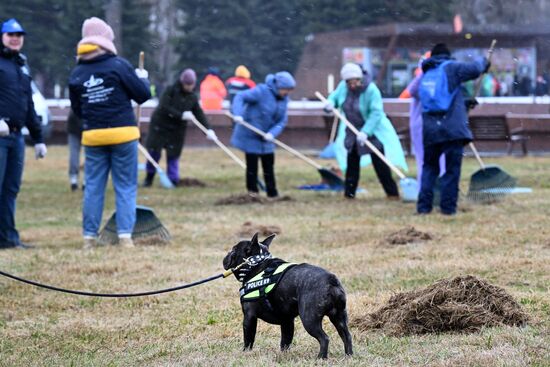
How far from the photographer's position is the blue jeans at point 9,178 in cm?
1102

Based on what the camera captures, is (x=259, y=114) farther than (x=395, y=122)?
No

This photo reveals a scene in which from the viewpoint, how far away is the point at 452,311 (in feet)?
22.0

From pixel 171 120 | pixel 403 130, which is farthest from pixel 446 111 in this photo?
pixel 403 130

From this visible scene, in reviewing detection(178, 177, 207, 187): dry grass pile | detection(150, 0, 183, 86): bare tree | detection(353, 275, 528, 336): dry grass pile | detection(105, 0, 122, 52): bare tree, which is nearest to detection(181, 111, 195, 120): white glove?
detection(178, 177, 207, 187): dry grass pile

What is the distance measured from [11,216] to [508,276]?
4.92 metres

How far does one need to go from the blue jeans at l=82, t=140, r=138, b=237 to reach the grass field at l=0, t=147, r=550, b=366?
315 millimetres

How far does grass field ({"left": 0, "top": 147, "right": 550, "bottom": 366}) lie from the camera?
631cm

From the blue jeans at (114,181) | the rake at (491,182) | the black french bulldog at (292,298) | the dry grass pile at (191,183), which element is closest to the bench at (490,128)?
the dry grass pile at (191,183)

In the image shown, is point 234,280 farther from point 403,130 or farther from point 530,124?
point 530,124

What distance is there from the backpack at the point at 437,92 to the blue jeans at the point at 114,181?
345 centimetres

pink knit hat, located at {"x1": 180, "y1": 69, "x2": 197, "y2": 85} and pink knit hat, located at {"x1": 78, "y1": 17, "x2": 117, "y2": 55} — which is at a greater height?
pink knit hat, located at {"x1": 78, "y1": 17, "x2": 117, "y2": 55}

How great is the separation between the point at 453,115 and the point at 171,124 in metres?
7.06

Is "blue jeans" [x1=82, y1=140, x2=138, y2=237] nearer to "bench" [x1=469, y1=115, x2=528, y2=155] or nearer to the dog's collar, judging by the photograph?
the dog's collar

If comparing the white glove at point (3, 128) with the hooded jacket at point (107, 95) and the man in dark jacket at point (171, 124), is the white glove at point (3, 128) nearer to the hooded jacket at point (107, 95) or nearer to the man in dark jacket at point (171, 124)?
the hooded jacket at point (107, 95)
